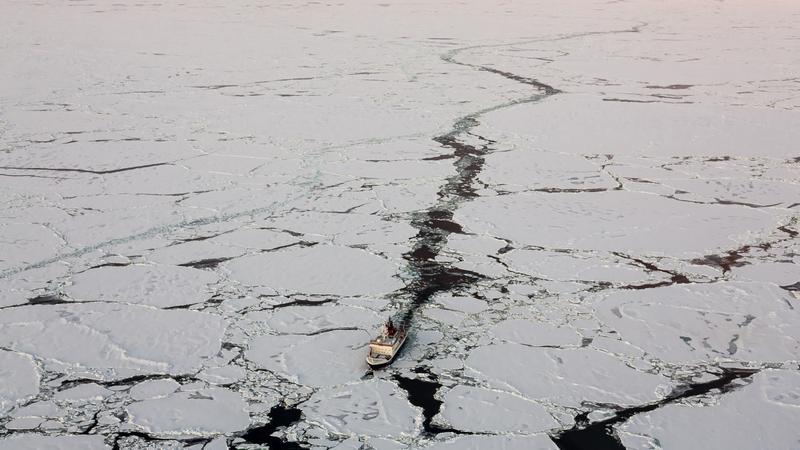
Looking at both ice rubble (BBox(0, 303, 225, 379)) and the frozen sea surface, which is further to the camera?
ice rubble (BBox(0, 303, 225, 379))

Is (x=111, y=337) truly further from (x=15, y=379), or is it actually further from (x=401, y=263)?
(x=401, y=263)

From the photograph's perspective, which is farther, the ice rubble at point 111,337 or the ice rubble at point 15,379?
the ice rubble at point 111,337

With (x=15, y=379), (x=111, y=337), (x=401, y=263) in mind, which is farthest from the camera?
(x=401, y=263)

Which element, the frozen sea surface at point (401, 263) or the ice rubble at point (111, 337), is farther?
the ice rubble at point (111, 337)

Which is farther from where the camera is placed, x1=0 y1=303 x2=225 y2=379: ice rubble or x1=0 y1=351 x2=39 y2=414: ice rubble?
x1=0 y1=303 x2=225 y2=379: ice rubble

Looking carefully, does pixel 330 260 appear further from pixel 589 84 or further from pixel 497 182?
pixel 589 84

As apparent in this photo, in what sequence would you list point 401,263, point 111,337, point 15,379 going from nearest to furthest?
point 15,379 → point 111,337 → point 401,263

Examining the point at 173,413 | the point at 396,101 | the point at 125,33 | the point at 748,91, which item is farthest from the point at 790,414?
the point at 125,33

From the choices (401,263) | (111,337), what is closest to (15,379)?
(111,337)
